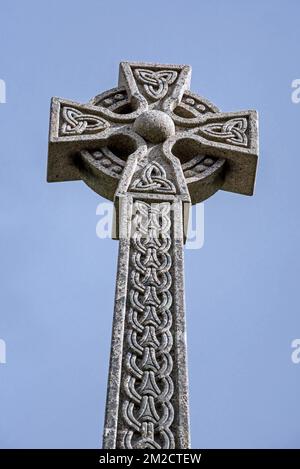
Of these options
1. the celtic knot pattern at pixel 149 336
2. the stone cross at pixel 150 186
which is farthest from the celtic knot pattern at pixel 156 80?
the celtic knot pattern at pixel 149 336

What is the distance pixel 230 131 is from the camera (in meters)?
9.73

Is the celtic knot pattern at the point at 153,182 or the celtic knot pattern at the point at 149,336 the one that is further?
the celtic knot pattern at the point at 153,182

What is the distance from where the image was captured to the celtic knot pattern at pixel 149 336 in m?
7.25

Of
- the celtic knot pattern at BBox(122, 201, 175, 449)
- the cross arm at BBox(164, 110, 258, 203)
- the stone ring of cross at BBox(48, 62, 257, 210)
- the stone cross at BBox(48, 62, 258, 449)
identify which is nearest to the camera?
the celtic knot pattern at BBox(122, 201, 175, 449)

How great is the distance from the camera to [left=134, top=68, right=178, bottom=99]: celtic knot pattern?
9930mm

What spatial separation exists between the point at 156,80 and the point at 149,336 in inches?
117

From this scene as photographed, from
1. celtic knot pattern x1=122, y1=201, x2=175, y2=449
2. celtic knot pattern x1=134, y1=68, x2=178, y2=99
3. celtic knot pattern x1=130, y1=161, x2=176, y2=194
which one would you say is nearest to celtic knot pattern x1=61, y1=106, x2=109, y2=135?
celtic knot pattern x1=134, y1=68, x2=178, y2=99

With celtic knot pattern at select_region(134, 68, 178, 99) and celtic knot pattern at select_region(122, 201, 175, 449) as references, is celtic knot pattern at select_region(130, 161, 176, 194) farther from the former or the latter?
celtic knot pattern at select_region(134, 68, 178, 99)

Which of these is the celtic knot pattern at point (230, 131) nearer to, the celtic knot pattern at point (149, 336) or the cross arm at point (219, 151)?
the cross arm at point (219, 151)

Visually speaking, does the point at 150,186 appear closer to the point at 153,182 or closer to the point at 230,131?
the point at 153,182

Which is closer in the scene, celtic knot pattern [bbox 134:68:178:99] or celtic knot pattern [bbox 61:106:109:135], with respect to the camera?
celtic knot pattern [bbox 61:106:109:135]

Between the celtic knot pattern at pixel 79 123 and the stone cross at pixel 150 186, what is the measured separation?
0.01 meters

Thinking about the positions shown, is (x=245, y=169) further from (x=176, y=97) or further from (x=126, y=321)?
(x=126, y=321)

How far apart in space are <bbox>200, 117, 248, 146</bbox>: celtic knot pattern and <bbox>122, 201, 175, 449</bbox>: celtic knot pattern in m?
1.07
